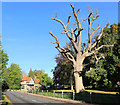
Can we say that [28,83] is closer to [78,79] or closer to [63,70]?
[63,70]

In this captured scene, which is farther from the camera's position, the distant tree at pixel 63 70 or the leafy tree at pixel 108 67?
the distant tree at pixel 63 70

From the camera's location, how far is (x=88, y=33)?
30578 millimetres

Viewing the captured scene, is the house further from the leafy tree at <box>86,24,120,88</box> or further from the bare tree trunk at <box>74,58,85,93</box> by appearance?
the bare tree trunk at <box>74,58,85,93</box>

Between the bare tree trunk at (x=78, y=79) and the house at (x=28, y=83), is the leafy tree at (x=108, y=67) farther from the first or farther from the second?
the house at (x=28, y=83)

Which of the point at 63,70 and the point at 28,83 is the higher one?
the point at 63,70

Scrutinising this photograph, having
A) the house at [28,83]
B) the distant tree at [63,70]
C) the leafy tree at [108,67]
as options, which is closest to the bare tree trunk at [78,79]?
the leafy tree at [108,67]

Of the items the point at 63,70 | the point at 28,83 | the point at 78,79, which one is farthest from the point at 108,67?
the point at 28,83

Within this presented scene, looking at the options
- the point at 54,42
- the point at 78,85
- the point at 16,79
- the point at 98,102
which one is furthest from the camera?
the point at 16,79

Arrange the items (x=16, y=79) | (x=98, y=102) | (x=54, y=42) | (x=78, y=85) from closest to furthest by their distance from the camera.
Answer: (x=98, y=102) → (x=78, y=85) → (x=54, y=42) → (x=16, y=79)

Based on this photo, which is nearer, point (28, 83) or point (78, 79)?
point (78, 79)

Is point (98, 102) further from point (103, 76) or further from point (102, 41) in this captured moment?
point (102, 41)

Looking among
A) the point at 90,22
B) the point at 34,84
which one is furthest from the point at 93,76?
the point at 34,84

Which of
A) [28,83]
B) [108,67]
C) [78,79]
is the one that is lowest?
[28,83]

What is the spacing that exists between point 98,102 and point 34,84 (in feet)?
257
